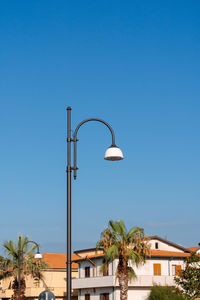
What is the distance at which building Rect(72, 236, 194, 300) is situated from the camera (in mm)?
58219

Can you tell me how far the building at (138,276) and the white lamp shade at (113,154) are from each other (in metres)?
42.3

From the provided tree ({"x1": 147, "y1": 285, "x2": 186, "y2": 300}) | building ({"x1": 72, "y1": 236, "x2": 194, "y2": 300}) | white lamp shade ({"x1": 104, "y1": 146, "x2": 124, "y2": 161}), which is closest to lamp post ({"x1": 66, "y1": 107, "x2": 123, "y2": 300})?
A: white lamp shade ({"x1": 104, "y1": 146, "x2": 124, "y2": 161})

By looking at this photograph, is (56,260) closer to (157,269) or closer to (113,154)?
(157,269)

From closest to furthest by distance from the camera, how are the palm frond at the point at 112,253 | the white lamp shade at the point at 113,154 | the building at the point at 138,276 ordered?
the white lamp shade at the point at 113,154 → the palm frond at the point at 112,253 → the building at the point at 138,276

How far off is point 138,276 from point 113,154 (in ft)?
148

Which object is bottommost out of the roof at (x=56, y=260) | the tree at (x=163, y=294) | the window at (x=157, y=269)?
the tree at (x=163, y=294)

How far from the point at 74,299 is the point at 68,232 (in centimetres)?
5949

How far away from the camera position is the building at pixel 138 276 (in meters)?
58.2

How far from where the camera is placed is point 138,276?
58312 millimetres

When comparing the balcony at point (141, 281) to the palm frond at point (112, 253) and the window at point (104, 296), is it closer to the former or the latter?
the window at point (104, 296)

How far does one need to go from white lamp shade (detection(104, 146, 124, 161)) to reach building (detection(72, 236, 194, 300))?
42.3m

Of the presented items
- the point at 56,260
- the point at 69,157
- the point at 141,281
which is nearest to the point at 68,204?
the point at 69,157

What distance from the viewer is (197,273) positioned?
52.6 meters

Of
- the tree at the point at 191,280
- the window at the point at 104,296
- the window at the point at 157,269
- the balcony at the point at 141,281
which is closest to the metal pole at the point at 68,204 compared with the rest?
the tree at the point at 191,280
